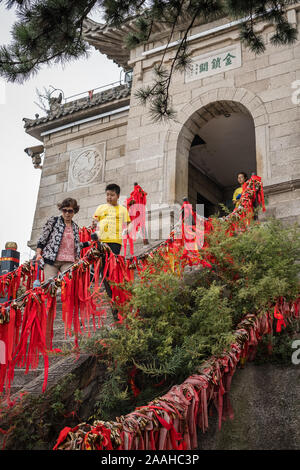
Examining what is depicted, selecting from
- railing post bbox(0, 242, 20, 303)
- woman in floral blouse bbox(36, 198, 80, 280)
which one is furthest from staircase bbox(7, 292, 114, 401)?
railing post bbox(0, 242, 20, 303)

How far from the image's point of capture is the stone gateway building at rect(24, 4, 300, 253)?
8.86m

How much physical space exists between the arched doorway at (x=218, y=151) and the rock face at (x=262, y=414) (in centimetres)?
729

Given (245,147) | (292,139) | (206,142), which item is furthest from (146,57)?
(292,139)

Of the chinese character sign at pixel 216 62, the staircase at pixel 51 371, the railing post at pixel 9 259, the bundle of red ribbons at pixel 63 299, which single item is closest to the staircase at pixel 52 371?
the staircase at pixel 51 371

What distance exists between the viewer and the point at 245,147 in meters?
12.8

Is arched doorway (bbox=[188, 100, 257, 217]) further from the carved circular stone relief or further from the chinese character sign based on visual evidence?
the carved circular stone relief

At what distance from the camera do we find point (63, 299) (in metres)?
4.06

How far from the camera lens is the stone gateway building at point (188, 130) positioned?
8.86 metres

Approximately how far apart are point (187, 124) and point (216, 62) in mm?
1561

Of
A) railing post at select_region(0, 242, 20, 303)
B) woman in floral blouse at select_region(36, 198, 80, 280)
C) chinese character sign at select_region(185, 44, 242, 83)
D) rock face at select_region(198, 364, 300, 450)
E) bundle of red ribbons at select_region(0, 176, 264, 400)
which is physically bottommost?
rock face at select_region(198, 364, 300, 450)

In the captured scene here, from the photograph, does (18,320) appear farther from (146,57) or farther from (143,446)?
(146,57)

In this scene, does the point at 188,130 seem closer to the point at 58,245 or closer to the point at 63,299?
the point at 58,245

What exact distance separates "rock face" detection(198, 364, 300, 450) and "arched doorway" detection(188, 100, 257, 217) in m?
7.29

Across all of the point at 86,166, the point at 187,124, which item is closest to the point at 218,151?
the point at 187,124
